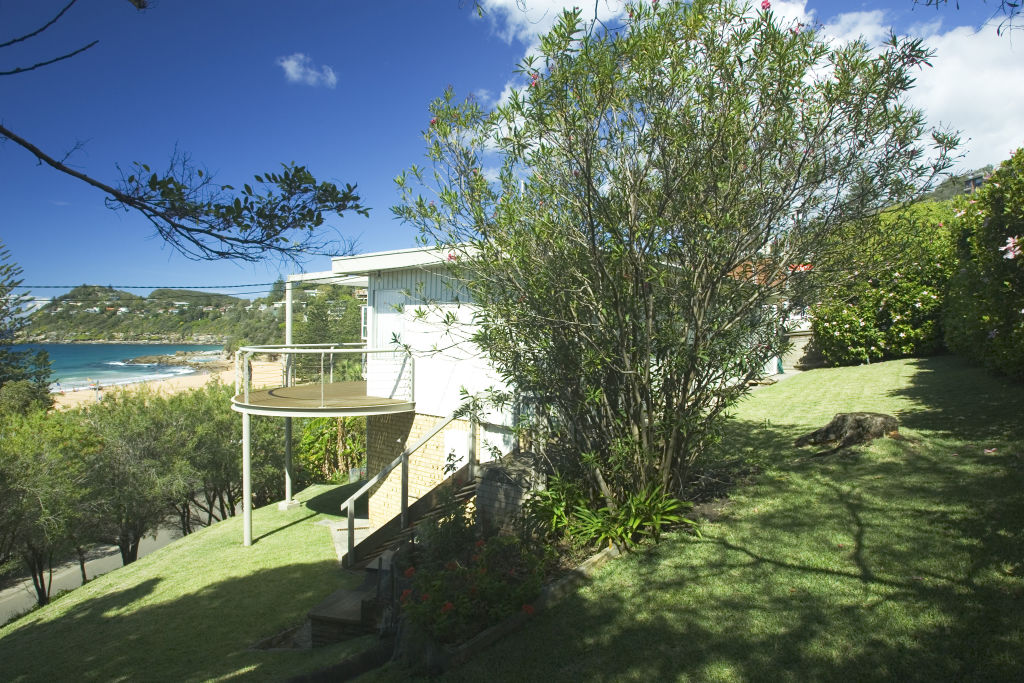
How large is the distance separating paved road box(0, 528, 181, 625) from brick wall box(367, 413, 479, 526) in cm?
1113

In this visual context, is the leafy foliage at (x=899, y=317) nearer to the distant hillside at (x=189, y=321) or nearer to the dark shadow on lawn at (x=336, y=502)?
the dark shadow on lawn at (x=336, y=502)

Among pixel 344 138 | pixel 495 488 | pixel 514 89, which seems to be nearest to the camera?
pixel 514 89

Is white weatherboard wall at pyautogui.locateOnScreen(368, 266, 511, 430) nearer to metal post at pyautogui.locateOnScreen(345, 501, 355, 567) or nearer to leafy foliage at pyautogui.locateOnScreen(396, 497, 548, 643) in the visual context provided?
metal post at pyautogui.locateOnScreen(345, 501, 355, 567)

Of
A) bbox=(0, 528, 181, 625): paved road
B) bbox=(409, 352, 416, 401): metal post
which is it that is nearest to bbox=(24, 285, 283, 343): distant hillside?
bbox=(0, 528, 181, 625): paved road

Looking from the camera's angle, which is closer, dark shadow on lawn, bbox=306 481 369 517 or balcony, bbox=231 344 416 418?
balcony, bbox=231 344 416 418

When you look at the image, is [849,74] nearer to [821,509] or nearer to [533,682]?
[821,509]

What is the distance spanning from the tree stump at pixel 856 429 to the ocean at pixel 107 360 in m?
88.9

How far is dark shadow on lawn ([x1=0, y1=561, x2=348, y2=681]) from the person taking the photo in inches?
250

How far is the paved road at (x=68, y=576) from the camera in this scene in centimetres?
1703

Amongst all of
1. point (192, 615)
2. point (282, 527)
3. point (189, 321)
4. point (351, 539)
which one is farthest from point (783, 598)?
point (189, 321)

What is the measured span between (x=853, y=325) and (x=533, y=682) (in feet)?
47.1

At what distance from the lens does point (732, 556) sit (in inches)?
195

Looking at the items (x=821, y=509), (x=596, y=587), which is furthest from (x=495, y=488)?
(x=821, y=509)

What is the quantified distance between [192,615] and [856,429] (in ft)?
29.6
